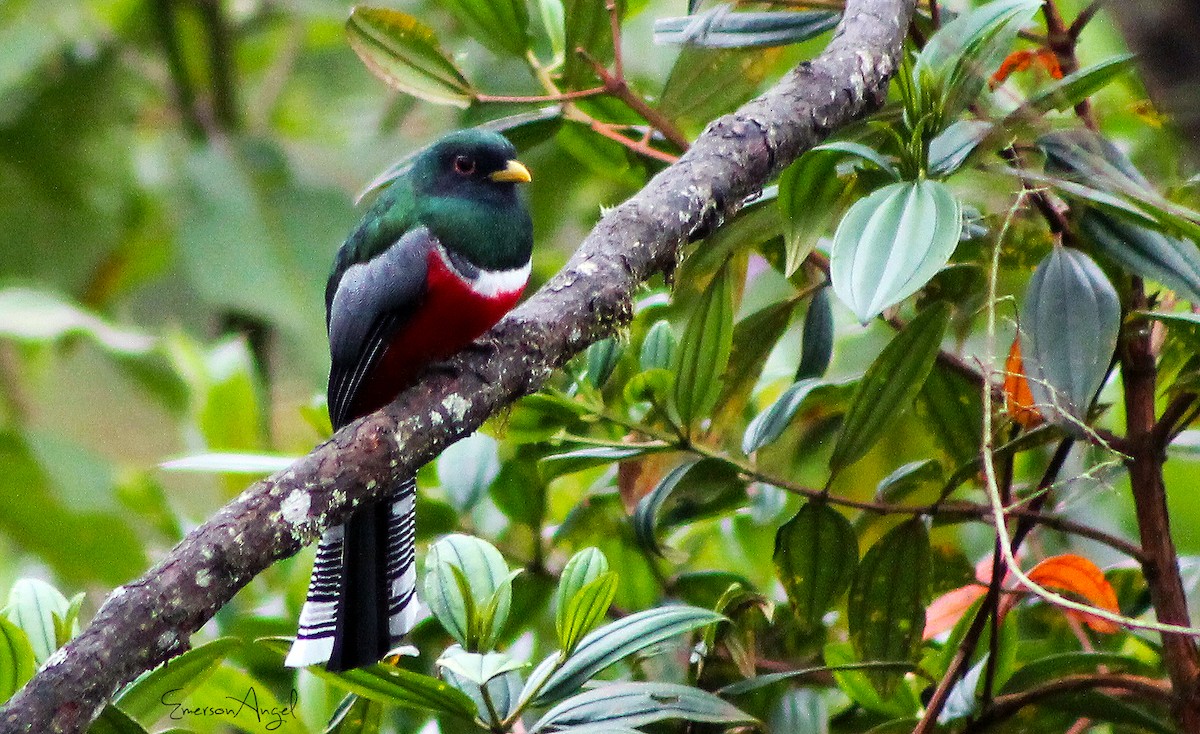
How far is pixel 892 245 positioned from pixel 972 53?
1.11 ft

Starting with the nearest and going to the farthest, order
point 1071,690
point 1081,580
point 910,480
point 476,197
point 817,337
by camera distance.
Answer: point 1071,690
point 1081,580
point 910,480
point 817,337
point 476,197

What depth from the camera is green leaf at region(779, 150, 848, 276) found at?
156 cm

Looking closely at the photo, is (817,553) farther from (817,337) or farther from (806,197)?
(806,197)

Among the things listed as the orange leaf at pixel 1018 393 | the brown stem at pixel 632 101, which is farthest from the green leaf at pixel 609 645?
the brown stem at pixel 632 101

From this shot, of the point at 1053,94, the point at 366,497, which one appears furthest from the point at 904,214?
the point at 366,497

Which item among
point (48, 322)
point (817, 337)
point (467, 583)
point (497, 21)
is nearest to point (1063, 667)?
point (817, 337)

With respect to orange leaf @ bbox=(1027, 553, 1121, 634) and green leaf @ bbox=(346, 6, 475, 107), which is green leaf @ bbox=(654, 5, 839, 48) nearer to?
green leaf @ bbox=(346, 6, 475, 107)

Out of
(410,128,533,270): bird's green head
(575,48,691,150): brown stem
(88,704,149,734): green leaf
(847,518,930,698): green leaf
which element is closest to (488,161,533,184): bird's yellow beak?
(410,128,533,270): bird's green head

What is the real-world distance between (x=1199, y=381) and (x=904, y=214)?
0.45 metres

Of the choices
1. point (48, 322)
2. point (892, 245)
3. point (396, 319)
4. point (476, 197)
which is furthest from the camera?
point (48, 322)

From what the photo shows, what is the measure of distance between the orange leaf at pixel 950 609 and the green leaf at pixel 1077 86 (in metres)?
0.74

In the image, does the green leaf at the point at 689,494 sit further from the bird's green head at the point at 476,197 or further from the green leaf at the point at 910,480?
the bird's green head at the point at 476,197

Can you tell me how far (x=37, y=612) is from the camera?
1.70 metres

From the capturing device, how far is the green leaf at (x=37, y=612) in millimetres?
1670
